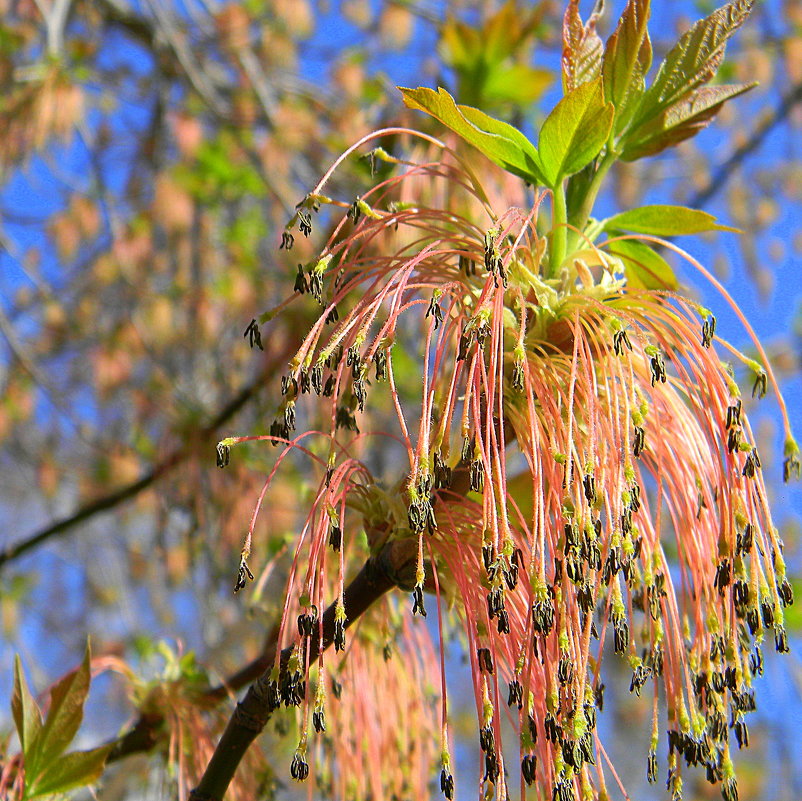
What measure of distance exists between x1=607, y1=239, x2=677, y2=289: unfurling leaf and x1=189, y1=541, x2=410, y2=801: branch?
0.46 metres

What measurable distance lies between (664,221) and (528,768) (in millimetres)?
640

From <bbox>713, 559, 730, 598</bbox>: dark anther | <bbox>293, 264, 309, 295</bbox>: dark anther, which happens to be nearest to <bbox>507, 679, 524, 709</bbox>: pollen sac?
<bbox>713, 559, 730, 598</bbox>: dark anther

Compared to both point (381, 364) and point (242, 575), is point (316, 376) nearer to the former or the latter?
point (381, 364)

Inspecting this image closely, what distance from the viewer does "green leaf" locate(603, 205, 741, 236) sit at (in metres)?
1.08

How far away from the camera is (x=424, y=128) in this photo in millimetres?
2457

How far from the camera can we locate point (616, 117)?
43.6 inches

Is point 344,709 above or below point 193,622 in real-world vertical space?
below

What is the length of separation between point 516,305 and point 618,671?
466 centimetres

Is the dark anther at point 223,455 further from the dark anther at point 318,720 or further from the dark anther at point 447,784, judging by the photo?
the dark anther at point 447,784

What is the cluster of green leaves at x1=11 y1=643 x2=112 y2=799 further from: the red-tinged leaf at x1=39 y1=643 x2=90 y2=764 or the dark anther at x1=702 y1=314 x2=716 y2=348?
the dark anther at x1=702 y1=314 x2=716 y2=348

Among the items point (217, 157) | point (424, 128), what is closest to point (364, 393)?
point (424, 128)

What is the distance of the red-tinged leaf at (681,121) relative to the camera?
1.10 m

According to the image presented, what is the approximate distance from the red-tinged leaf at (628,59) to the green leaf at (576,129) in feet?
0.27

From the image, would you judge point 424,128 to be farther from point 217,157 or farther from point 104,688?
point 104,688
